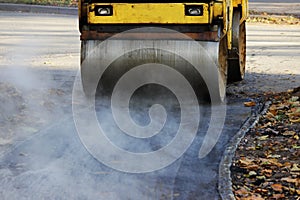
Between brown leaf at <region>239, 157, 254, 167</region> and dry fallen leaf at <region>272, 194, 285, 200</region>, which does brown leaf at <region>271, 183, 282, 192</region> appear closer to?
dry fallen leaf at <region>272, 194, 285, 200</region>

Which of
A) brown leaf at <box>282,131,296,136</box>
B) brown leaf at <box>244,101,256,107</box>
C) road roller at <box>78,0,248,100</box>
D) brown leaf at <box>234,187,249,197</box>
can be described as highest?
road roller at <box>78,0,248,100</box>

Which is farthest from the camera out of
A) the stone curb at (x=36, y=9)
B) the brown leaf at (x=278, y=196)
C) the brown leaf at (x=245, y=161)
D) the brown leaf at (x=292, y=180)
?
the stone curb at (x=36, y=9)


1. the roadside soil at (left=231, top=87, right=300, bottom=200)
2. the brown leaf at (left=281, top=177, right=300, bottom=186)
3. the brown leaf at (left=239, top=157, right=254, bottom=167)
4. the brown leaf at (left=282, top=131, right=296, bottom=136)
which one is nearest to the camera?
the roadside soil at (left=231, top=87, right=300, bottom=200)

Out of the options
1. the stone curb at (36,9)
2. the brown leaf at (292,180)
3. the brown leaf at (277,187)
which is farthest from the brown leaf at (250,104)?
the stone curb at (36,9)

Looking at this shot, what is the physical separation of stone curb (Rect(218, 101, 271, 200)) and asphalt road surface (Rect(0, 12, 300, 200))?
0.07m

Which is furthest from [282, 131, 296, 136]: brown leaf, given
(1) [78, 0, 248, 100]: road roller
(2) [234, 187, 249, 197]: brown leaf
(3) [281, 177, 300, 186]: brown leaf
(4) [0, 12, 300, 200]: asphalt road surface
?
(2) [234, 187, 249, 197]: brown leaf

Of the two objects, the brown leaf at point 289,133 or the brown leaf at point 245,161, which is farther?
the brown leaf at point 289,133

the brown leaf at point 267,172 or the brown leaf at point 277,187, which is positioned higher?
the brown leaf at point 277,187

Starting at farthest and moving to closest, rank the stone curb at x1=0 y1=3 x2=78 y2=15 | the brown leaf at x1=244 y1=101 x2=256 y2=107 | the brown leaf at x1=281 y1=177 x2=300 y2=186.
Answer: the stone curb at x1=0 y1=3 x2=78 y2=15
the brown leaf at x1=244 y1=101 x2=256 y2=107
the brown leaf at x1=281 y1=177 x2=300 y2=186

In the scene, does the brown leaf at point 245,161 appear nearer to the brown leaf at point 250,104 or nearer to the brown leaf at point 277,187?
the brown leaf at point 277,187

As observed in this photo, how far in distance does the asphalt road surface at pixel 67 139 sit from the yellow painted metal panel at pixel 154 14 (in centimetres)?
119

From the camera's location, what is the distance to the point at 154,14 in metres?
8.23

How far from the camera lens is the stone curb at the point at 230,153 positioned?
562 cm

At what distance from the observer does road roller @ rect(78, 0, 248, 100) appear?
27.0ft
